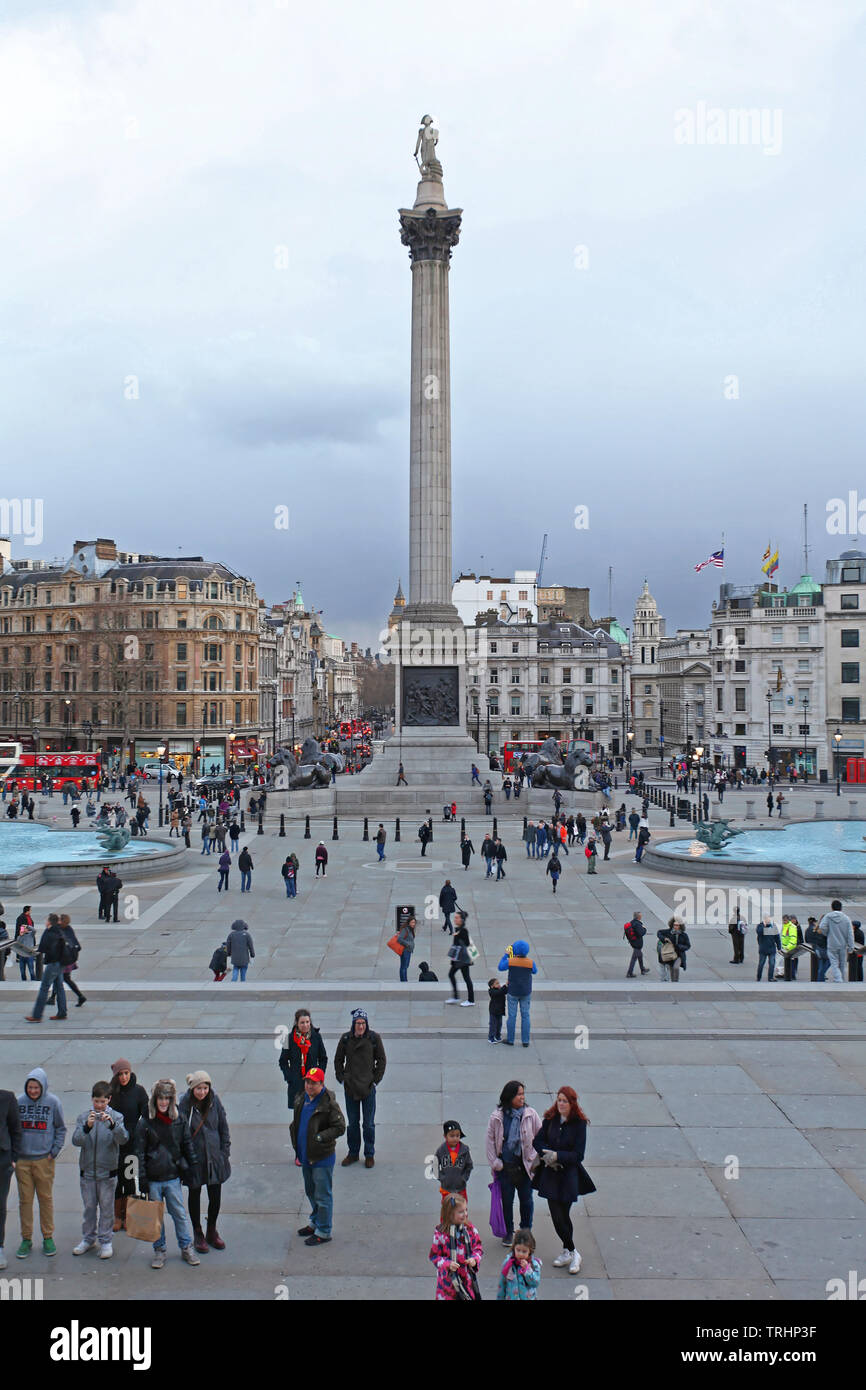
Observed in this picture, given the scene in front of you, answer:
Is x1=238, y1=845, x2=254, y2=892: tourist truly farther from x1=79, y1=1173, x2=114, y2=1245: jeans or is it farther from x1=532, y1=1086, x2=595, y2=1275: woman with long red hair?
x1=532, y1=1086, x2=595, y2=1275: woman with long red hair

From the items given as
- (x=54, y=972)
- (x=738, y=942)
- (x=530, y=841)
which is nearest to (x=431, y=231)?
(x=530, y=841)

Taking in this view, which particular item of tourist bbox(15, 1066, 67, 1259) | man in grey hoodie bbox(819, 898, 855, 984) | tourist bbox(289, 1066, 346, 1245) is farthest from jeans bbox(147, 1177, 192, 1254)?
man in grey hoodie bbox(819, 898, 855, 984)

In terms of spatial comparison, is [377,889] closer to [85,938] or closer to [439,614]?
[85,938]

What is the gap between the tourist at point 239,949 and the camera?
1658 centimetres

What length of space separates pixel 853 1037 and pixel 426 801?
34.1m

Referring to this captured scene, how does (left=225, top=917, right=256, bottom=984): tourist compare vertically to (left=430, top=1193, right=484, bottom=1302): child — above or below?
below

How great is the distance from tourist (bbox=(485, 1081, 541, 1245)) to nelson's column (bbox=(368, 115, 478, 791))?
42.7 m

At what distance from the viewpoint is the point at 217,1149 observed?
26.3ft

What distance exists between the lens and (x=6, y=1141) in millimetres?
7711

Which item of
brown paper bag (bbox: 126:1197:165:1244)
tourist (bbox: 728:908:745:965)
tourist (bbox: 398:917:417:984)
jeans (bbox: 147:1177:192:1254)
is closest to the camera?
brown paper bag (bbox: 126:1197:165:1244)

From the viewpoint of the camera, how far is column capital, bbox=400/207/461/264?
179 feet

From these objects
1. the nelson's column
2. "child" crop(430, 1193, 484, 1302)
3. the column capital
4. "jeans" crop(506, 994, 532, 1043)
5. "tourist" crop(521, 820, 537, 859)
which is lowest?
"tourist" crop(521, 820, 537, 859)

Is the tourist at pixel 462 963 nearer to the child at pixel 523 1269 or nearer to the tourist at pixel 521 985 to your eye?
the tourist at pixel 521 985

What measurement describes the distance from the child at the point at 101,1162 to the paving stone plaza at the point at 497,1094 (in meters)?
0.24
